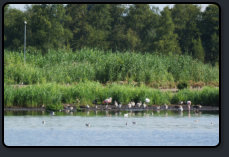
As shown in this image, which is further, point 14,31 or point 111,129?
point 14,31

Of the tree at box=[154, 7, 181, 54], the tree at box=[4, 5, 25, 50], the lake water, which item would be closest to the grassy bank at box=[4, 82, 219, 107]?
the lake water

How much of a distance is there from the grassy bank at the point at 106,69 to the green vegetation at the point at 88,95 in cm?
228

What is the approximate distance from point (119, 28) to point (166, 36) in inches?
175

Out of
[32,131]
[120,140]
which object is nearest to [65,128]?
[32,131]

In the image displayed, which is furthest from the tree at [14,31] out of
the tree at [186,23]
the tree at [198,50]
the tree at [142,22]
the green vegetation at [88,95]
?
the green vegetation at [88,95]

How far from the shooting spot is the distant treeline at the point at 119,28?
3189cm

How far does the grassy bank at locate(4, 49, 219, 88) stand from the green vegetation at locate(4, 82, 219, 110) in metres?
2.28

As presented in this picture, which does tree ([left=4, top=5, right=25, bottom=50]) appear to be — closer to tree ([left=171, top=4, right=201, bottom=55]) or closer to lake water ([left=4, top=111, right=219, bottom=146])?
tree ([left=171, top=4, right=201, bottom=55])

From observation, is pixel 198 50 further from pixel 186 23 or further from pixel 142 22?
pixel 142 22

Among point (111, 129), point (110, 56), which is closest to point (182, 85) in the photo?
point (110, 56)

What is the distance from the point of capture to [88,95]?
66.7 feet

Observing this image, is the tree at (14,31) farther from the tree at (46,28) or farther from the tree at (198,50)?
the tree at (198,50)

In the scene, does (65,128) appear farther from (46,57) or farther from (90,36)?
(90,36)

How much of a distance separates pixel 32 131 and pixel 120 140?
238 cm
